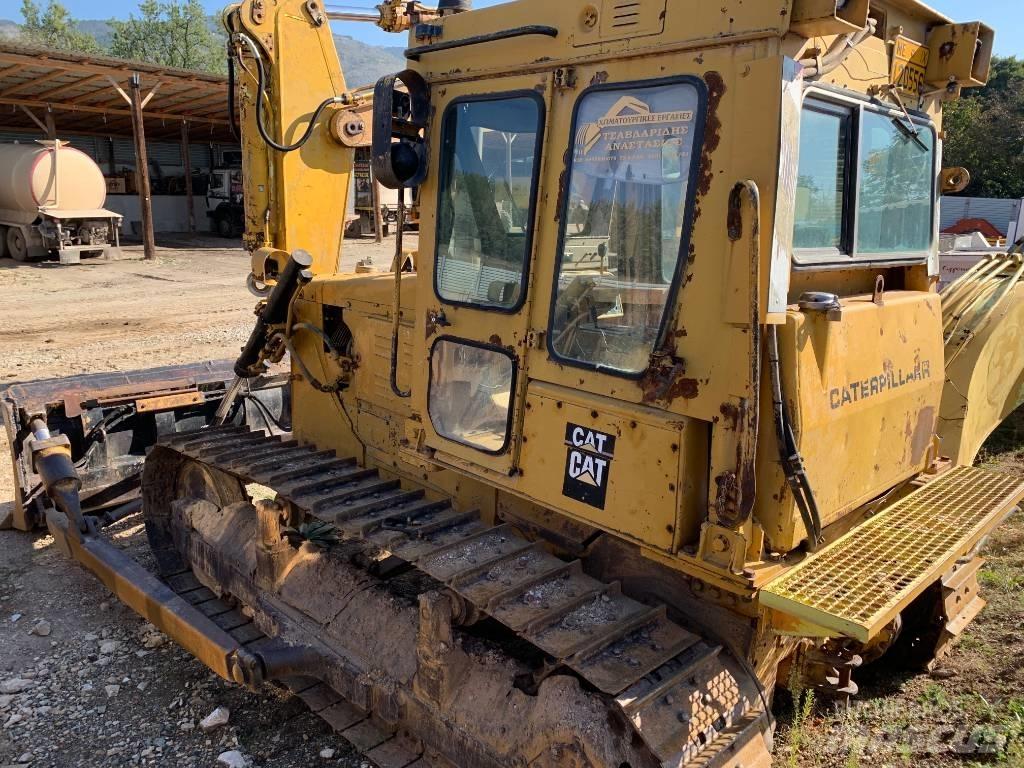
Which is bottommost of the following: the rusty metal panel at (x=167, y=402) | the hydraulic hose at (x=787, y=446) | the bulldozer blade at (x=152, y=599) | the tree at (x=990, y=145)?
the bulldozer blade at (x=152, y=599)

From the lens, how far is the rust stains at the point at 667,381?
263 cm

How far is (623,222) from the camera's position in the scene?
9.16 feet

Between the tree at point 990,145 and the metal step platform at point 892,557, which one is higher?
the tree at point 990,145

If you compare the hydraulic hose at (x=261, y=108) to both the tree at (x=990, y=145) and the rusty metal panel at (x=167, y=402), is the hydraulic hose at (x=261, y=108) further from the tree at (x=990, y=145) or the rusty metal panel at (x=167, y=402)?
the tree at (x=990, y=145)

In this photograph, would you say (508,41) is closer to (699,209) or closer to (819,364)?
(699,209)

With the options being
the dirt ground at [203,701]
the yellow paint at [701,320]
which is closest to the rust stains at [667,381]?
the yellow paint at [701,320]

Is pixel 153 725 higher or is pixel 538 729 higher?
pixel 538 729

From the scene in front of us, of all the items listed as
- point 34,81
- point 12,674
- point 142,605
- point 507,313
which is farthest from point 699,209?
point 34,81

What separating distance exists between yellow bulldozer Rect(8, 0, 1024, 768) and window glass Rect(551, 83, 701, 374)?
11 mm

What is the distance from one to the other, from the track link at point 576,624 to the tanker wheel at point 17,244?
19.3m

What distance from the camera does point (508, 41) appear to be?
10.1 ft

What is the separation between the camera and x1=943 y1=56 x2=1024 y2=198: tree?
25.8 meters

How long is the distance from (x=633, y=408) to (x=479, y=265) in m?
0.94

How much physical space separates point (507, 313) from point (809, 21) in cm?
141
